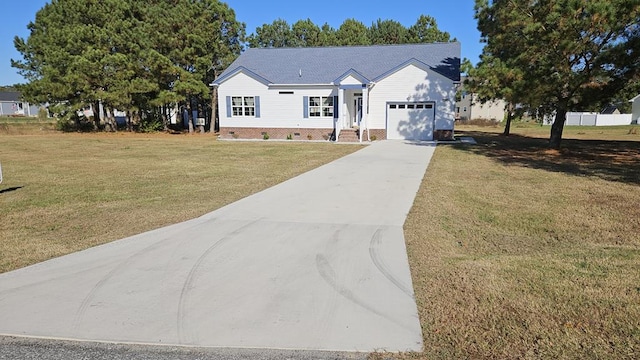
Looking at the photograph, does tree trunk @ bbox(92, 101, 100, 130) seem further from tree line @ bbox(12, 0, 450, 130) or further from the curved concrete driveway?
the curved concrete driveway

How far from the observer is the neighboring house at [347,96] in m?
23.8

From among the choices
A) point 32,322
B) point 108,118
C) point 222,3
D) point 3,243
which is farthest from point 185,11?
point 32,322

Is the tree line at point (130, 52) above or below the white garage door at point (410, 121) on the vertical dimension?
above

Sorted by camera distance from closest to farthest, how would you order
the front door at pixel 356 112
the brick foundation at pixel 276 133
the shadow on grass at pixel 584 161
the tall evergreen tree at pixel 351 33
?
the shadow on grass at pixel 584 161 < the brick foundation at pixel 276 133 < the front door at pixel 356 112 < the tall evergreen tree at pixel 351 33

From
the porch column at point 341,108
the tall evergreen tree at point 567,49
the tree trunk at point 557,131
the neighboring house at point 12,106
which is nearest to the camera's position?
the tall evergreen tree at point 567,49

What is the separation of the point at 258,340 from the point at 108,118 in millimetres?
34162

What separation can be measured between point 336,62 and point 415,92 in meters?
5.84

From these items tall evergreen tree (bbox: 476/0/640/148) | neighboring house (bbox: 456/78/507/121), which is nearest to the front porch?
tall evergreen tree (bbox: 476/0/640/148)

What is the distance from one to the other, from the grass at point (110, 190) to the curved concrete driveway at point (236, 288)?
74 centimetres

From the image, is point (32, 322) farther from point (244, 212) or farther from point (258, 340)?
point (244, 212)

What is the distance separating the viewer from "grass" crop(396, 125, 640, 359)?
3291mm

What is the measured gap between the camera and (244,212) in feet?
23.9

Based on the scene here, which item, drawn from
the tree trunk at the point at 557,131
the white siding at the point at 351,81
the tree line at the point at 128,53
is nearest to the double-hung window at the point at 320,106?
the white siding at the point at 351,81

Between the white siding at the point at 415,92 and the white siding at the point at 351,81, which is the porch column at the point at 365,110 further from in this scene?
the white siding at the point at 351,81
